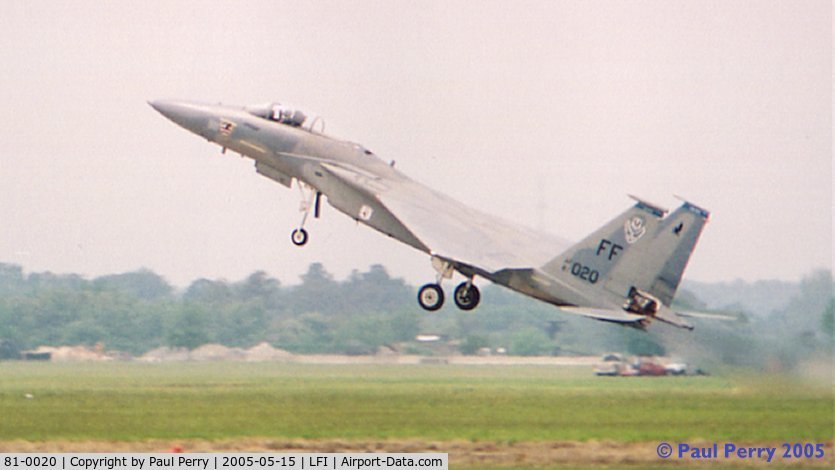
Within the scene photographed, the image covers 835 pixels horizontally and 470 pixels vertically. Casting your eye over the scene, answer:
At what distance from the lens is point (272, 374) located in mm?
41812

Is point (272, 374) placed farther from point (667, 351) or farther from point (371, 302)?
point (667, 351)

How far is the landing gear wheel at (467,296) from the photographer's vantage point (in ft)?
109

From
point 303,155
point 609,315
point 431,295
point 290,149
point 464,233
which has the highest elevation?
point 290,149

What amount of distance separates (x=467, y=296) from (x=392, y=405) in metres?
2.74

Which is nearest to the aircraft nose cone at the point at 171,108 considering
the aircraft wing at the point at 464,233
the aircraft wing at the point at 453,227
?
the aircraft wing at the point at 453,227

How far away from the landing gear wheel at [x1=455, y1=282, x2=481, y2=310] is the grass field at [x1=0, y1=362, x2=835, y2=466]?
2.06 metres

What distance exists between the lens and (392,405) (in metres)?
33.1

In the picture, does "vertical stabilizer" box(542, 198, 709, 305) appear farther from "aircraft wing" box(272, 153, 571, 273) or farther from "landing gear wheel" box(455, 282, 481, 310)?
"landing gear wheel" box(455, 282, 481, 310)

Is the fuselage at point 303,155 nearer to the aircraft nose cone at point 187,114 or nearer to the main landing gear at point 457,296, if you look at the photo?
the aircraft nose cone at point 187,114

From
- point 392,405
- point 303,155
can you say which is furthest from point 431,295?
point 303,155

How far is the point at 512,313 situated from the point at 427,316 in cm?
475

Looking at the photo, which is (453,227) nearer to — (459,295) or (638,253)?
(459,295)

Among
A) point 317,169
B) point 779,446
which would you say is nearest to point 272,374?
point 317,169
